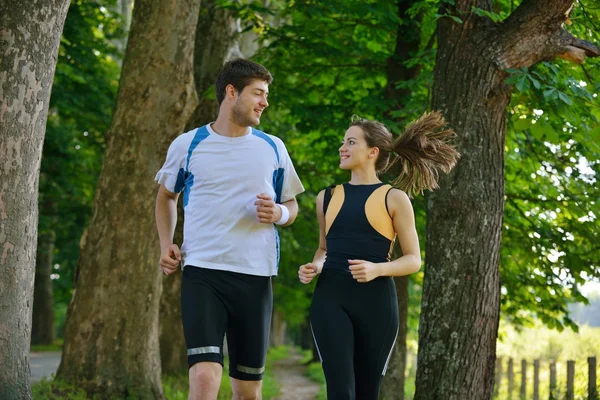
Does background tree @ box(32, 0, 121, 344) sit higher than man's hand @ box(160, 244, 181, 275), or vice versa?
background tree @ box(32, 0, 121, 344)

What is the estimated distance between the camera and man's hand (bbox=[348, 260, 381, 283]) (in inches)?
201

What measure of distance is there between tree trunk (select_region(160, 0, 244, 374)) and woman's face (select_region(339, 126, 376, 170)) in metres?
9.45

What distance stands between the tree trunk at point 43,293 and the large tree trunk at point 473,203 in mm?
19959

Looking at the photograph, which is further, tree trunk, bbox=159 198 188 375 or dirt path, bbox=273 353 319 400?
dirt path, bbox=273 353 319 400

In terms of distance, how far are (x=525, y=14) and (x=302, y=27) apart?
685 centimetres

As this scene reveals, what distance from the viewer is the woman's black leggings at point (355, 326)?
17.0 feet

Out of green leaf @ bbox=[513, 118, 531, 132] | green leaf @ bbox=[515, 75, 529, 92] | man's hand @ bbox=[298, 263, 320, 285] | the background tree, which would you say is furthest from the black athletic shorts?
the background tree

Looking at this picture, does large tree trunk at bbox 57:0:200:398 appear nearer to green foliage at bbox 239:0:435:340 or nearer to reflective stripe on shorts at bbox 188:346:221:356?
green foliage at bbox 239:0:435:340

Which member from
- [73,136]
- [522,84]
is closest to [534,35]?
[522,84]

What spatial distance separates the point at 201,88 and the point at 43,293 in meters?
14.3

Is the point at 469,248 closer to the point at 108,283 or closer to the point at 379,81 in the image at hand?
the point at 108,283

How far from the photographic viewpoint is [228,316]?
541cm

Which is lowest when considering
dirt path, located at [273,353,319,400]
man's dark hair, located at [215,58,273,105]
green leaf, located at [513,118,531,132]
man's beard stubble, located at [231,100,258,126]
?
dirt path, located at [273,353,319,400]

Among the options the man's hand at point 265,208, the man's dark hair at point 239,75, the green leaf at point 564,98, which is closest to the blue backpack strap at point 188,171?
the man's dark hair at point 239,75
